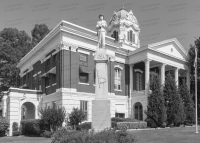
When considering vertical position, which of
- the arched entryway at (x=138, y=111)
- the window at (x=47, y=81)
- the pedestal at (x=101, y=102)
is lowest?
the arched entryway at (x=138, y=111)

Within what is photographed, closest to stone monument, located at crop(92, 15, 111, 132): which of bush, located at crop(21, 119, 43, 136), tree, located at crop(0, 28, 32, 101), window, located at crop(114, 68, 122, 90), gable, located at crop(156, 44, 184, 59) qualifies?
bush, located at crop(21, 119, 43, 136)

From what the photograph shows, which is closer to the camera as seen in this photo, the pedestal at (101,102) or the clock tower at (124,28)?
the pedestal at (101,102)

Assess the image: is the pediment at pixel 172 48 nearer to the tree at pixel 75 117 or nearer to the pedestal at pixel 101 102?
the tree at pixel 75 117

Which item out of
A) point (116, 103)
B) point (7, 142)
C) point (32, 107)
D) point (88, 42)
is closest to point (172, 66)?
point (116, 103)

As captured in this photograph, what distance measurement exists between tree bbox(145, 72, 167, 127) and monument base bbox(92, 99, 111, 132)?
576 inches

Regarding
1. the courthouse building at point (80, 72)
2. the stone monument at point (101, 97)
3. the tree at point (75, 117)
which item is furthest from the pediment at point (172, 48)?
the stone monument at point (101, 97)

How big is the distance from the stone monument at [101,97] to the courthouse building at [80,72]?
37.2 ft

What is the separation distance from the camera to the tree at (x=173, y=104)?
95.5ft

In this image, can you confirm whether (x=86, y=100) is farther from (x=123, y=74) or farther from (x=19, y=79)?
(x=19, y=79)

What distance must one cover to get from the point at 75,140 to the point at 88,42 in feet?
65.2

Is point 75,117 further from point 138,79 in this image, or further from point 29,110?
point 138,79

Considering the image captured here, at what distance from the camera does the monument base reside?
48.1 feet

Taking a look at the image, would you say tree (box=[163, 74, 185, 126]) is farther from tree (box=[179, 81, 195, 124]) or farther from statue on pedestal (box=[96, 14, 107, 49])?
statue on pedestal (box=[96, 14, 107, 49])

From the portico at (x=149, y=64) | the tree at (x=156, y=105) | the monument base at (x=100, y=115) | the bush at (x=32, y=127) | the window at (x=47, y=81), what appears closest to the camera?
the monument base at (x=100, y=115)
